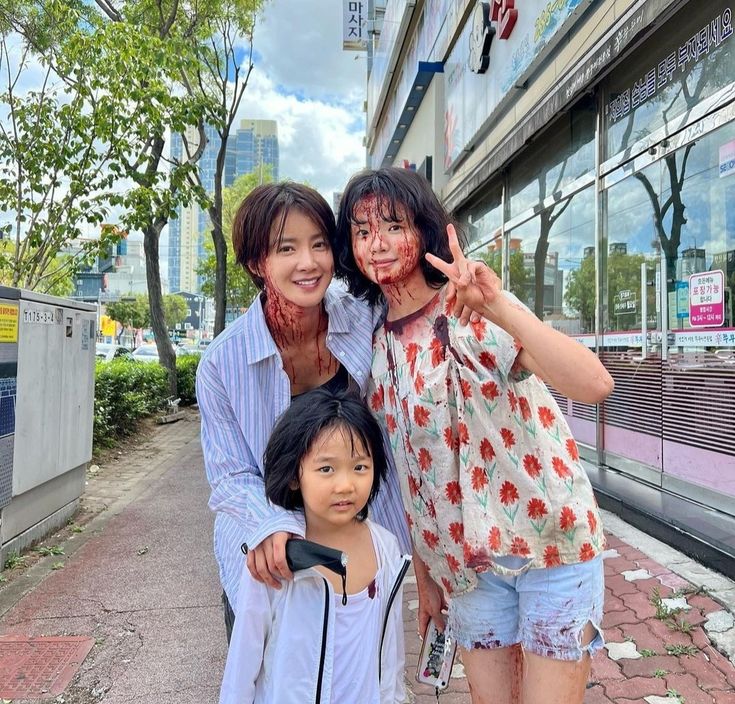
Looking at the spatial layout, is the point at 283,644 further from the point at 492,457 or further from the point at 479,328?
the point at 479,328

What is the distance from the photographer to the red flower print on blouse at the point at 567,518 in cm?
133

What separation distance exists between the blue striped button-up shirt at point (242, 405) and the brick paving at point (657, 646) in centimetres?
149

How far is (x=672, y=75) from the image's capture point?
4504mm

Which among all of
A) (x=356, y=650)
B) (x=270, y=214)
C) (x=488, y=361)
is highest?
(x=270, y=214)

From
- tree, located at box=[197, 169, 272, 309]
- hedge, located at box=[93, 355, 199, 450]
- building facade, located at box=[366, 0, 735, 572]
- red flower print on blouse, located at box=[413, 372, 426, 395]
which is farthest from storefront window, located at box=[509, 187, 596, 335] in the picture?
tree, located at box=[197, 169, 272, 309]

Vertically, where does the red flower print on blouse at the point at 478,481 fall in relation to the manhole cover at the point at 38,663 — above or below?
above

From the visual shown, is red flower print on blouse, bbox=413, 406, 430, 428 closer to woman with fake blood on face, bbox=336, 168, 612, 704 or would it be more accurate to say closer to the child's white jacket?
woman with fake blood on face, bbox=336, 168, 612, 704

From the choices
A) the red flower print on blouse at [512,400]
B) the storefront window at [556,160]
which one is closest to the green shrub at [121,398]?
the storefront window at [556,160]

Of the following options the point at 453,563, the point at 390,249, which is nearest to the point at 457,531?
the point at 453,563

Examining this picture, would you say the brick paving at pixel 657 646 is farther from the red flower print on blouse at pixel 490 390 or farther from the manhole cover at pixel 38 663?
the red flower print on blouse at pixel 490 390

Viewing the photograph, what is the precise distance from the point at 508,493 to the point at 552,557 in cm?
17

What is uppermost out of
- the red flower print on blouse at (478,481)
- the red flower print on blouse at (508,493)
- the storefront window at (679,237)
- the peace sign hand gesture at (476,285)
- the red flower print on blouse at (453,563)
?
the storefront window at (679,237)

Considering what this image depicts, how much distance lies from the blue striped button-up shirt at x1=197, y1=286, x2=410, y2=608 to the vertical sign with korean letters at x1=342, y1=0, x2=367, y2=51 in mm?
24578

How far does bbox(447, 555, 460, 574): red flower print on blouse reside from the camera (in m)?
1.41
